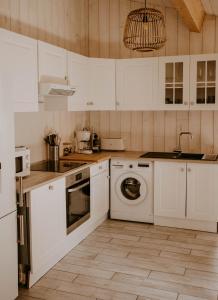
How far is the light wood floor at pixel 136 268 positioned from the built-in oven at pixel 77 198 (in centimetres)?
29

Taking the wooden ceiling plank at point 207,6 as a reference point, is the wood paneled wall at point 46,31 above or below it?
below

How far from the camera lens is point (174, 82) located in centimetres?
461

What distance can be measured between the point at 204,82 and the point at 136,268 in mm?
2414

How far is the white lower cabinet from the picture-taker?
14.1 ft

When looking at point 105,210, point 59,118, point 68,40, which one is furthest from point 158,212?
point 68,40

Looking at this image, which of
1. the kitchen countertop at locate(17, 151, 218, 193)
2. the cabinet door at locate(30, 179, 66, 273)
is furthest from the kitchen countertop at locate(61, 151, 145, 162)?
the cabinet door at locate(30, 179, 66, 273)

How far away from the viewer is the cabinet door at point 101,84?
4.80m

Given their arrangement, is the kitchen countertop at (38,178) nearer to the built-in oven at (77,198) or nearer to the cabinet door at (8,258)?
A: the built-in oven at (77,198)

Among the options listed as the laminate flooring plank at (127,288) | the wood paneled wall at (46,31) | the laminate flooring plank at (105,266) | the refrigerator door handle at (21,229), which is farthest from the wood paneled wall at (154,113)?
the refrigerator door handle at (21,229)

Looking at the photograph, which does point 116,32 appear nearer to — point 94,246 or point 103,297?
point 94,246

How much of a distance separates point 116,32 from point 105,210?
248cm

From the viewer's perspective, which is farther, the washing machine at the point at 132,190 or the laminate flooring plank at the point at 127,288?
the washing machine at the point at 132,190

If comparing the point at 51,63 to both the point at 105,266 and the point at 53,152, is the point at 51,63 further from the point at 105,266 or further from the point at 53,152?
the point at 105,266

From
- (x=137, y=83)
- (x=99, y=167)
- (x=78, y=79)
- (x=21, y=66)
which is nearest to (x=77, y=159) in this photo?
(x=99, y=167)
